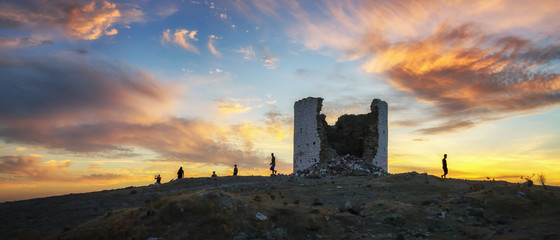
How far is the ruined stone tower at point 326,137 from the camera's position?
94.0ft

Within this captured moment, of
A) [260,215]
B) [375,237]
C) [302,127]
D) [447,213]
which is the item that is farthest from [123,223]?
[302,127]

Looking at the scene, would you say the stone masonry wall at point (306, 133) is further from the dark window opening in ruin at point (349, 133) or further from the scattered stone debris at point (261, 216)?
the scattered stone debris at point (261, 216)

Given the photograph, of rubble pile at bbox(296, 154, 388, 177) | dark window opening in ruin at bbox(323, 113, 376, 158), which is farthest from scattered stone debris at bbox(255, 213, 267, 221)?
dark window opening in ruin at bbox(323, 113, 376, 158)

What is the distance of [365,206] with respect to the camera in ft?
38.3

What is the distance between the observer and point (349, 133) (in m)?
32.3

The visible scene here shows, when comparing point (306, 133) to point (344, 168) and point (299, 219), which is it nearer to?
point (344, 168)

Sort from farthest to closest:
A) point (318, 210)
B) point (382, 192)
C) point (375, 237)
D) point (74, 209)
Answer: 1. point (382, 192)
2. point (74, 209)
3. point (318, 210)
4. point (375, 237)

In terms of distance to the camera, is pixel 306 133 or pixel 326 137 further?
pixel 306 133

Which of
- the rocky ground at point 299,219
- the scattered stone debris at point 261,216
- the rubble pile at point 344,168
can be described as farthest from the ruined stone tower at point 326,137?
the scattered stone debris at point 261,216

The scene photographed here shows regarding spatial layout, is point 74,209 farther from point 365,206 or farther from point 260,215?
point 365,206

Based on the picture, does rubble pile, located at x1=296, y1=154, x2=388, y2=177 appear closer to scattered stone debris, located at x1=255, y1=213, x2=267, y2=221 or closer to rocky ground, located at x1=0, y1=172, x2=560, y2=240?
rocky ground, located at x1=0, y1=172, x2=560, y2=240

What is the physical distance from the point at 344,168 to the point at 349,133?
6.48 m

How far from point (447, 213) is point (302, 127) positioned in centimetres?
1910

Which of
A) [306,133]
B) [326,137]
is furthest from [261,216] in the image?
[326,137]
